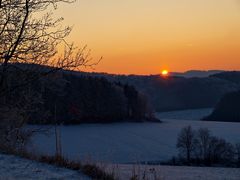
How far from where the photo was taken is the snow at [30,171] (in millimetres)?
8766

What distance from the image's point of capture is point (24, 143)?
13.9m

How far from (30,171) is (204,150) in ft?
236

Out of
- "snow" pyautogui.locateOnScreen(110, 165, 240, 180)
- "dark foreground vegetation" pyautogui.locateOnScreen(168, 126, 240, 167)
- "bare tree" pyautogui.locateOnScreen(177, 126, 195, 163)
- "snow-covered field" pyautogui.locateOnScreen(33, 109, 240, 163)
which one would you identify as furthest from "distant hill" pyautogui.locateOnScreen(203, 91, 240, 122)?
"snow" pyautogui.locateOnScreen(110, 165, 240, 180)

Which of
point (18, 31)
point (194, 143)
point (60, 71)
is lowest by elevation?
point (194, 143)

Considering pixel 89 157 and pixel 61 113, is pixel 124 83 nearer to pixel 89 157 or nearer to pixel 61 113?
pixel 61 113

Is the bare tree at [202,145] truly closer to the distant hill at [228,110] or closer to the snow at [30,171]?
the distant hill at [228,110]

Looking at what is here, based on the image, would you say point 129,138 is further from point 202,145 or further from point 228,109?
point 228,109

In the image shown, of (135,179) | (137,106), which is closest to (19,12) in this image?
(135,179)

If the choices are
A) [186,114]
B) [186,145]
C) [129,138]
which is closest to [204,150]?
[186,145]

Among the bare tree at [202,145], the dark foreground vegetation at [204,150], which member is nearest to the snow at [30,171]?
the dark foreground vegetation at [204,150]

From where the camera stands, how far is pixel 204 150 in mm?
79250

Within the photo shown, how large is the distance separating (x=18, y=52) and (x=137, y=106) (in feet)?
339

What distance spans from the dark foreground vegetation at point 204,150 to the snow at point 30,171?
59064mm

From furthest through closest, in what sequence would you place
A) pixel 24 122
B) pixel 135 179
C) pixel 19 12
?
pixel 24 122 → pixel 19 12 → pixel 135 179
